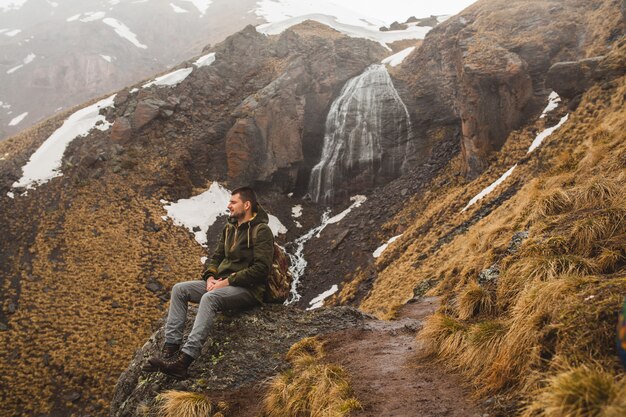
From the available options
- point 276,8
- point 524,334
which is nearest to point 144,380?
point 524,334

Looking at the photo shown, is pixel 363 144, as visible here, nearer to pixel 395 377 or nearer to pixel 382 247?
pixel 382 247

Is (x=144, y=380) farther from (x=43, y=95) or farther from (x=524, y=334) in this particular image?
(x=43, y=95)

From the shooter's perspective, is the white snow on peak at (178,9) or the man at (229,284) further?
the white snow on peak at (178,9)

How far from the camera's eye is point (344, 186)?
100 ft

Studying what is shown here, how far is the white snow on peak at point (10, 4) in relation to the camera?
10331cm

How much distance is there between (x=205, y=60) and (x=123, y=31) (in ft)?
229

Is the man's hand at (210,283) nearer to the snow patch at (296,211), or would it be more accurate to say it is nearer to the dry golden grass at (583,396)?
the dry golden grass at (583,396)

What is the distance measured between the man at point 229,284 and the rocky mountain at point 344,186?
58cm

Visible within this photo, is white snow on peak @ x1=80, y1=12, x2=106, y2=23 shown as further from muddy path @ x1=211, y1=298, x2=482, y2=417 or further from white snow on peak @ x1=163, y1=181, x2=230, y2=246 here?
muddy path @ x1=211, y1=298, x2=482, y2=417

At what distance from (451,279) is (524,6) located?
2400cm

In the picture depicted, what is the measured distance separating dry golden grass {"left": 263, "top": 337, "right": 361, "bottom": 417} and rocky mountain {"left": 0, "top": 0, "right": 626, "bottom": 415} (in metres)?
0.84

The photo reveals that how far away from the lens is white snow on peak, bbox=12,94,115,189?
2564 cm

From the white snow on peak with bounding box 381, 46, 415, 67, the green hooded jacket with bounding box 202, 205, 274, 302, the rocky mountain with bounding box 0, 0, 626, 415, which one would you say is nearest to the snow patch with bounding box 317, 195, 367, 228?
the rocky mountain with bounding box 0, 0, 626, 415

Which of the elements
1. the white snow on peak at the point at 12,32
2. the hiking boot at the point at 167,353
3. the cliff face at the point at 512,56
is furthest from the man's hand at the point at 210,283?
the white snow on peak at the point at 12,32
